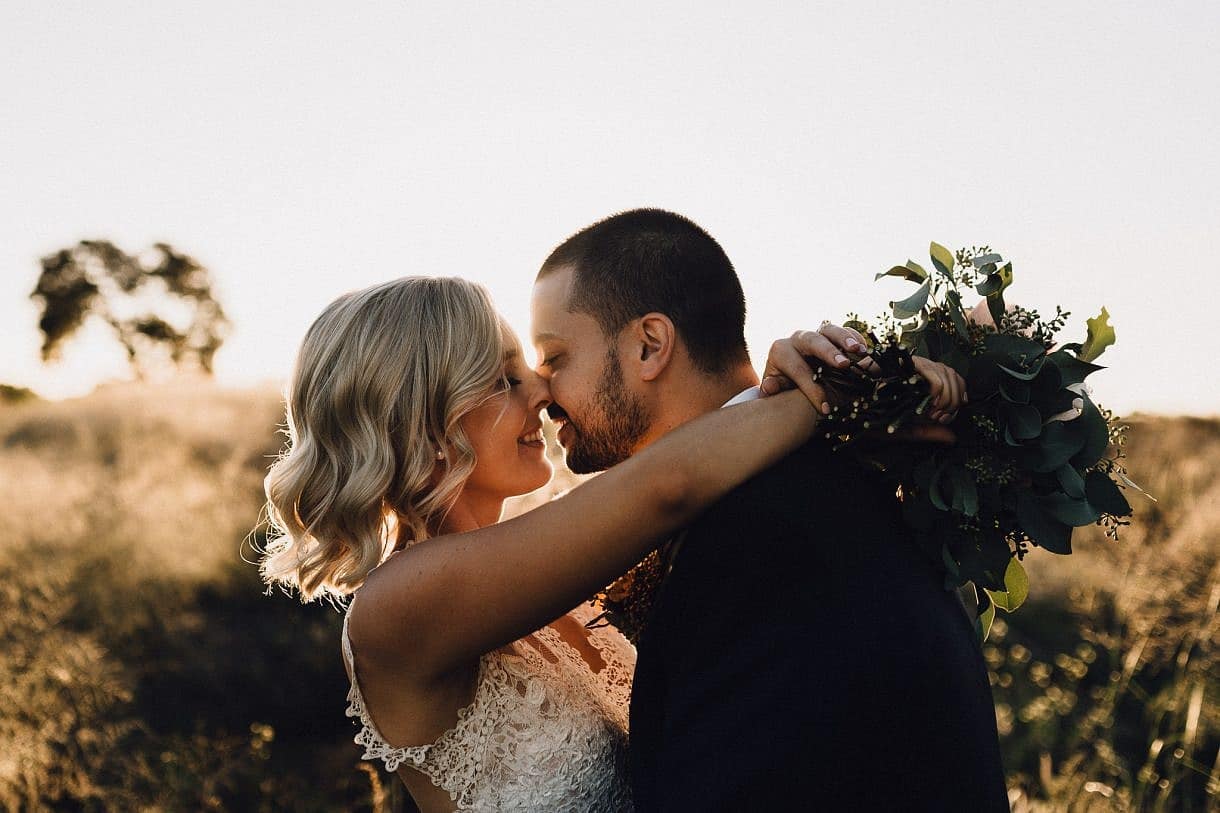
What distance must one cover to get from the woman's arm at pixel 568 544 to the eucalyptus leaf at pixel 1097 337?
0.78 meters

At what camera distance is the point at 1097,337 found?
8.86ft

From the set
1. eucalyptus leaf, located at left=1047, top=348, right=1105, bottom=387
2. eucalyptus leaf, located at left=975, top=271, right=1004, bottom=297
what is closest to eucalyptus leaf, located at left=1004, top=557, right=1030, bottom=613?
eucalyptus leaf, located at left=1047, top=348, right=1105, bottom=387

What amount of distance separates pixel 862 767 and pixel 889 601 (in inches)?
15.0

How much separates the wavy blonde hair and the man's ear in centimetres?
48

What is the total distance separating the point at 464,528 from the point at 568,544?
1.07 meters

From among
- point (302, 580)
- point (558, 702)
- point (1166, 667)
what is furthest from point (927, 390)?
point (1166, 667)

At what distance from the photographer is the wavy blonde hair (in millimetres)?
3275

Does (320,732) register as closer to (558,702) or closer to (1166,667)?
(558,702)

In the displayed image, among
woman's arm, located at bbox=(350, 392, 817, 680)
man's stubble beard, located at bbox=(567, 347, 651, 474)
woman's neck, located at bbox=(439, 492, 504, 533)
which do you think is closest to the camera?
woman's arm, located at bbox=(350, 392, 817, 680)

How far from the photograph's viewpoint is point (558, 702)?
10.9 feet

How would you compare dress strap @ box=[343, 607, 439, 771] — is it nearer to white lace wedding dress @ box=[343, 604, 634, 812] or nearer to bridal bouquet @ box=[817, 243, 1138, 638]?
white lace wedding dress @ box=[343, 604, 634, 812]

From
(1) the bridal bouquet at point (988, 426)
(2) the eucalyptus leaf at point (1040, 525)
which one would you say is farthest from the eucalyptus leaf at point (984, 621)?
(2) the eucalyptus leaf at point (1040, 525)

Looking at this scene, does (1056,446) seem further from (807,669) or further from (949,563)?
(807,669)

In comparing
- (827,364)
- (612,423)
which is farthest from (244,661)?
(827,364)
